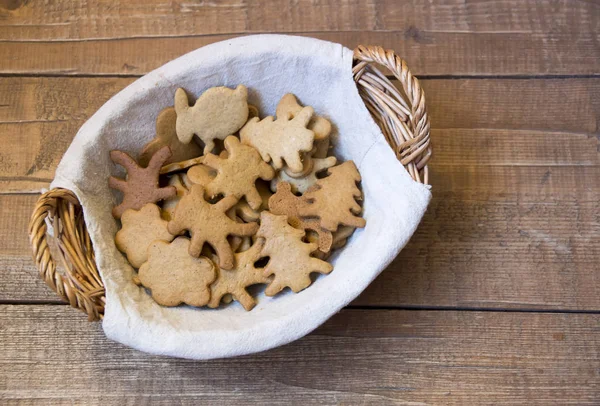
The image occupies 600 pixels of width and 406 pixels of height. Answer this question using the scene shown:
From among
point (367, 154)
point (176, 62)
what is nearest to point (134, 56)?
point (176, 62)

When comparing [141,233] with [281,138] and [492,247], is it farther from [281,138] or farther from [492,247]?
[492,247]

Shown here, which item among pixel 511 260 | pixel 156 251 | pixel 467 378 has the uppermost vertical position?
pixel 156 251

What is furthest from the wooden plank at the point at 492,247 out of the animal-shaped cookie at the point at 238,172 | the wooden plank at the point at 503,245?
the animal-shaped cookie at the point at 238,172

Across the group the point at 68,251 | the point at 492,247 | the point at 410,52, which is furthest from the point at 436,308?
the point at 68,251

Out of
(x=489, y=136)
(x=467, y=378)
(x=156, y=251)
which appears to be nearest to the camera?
(x=156, y=251)

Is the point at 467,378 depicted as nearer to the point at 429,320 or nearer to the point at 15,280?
the point at 429,320

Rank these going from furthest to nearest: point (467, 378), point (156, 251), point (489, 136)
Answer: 1. point (489, 136)
2. point (467, 378)
3. point (156, 251)

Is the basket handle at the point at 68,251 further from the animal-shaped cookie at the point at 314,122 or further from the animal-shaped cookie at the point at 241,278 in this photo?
the animal-shaped cookie at the point at 314,122
